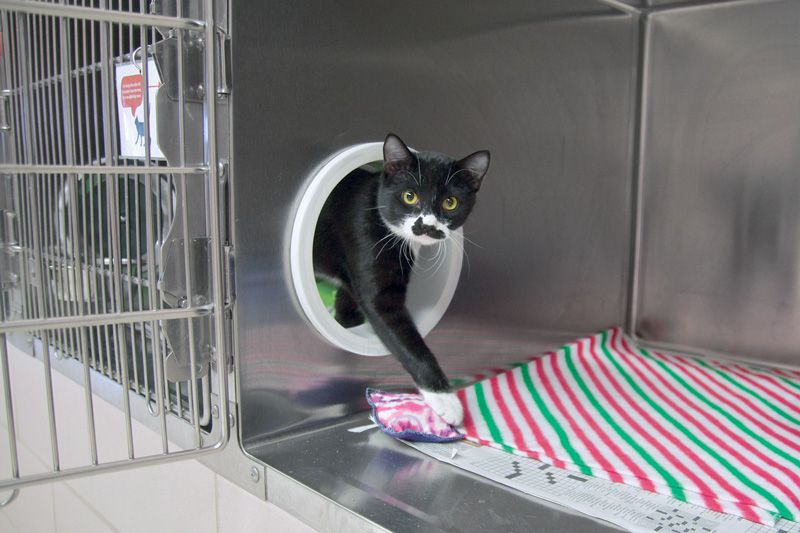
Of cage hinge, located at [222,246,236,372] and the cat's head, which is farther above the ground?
the cat's head

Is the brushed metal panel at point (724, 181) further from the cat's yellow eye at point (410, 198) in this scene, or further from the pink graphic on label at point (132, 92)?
the pink graphic on label at point (132, 92)

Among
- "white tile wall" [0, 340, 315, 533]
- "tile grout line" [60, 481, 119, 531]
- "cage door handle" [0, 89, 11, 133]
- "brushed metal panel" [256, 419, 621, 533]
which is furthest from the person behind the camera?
"tile grout line" [60, 481, 119, 531]

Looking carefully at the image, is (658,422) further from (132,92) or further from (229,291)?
(132,92)

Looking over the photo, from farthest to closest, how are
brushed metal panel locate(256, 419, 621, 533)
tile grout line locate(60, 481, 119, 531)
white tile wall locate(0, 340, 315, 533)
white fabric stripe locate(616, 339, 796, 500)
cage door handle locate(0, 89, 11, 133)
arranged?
tile grout line locate(60, 481, 119, 531) → cage door handle locate(0, 89, 11, 133) → white tile wall locate(0, 340, 315, 533) → white fabric stripe locate(616, 339, 796, 500) → brushed metal panel locate(256, 419, 621, 533)

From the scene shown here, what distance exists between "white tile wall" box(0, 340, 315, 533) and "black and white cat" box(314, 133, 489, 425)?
0.27m

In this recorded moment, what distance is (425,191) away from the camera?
34.8 inches

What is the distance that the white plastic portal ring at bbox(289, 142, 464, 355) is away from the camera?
2.65ft

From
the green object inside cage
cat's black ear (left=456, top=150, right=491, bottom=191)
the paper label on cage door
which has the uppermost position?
the paper label on cage door

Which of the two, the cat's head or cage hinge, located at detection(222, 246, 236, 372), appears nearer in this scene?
cage hinge, located at detection(222, 246, 236, 372)

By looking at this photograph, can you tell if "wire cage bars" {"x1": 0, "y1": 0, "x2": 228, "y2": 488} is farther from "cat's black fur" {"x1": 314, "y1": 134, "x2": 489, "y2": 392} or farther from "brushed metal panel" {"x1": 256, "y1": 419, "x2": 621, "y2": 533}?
"cat's black fur" {"x1": 314, "y1": 134, "x2": 489, "y2": 392}

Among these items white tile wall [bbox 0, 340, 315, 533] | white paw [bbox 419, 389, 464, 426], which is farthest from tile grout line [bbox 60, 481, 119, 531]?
white paw [bbox 419, 389, 464, 426]

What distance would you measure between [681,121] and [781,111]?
0.19 meters

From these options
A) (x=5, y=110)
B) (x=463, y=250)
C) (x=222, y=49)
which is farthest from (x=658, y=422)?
(x=5, y=110)

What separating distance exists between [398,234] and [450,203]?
9 centimetres
